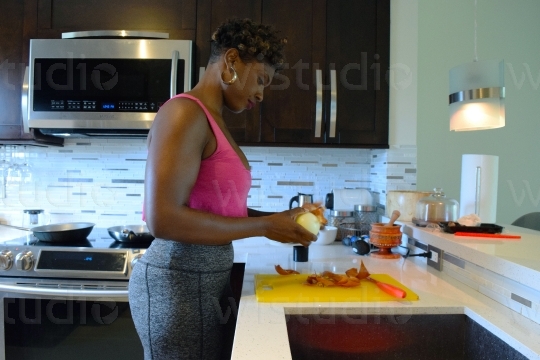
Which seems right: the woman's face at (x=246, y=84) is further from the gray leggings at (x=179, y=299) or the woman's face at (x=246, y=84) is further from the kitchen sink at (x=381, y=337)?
the kitchen sink at (x=381, y=337)

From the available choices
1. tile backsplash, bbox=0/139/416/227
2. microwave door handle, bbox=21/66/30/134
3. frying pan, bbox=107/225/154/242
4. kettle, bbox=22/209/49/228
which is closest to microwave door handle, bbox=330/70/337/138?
tile backsplash, bbox=0/139/416/227

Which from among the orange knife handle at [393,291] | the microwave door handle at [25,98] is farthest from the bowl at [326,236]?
the microwave door handle at [25,98]

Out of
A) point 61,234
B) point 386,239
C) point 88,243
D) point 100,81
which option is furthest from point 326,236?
point 100,81

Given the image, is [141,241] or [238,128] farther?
[238,128]

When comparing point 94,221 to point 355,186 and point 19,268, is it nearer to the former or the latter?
point 19,268

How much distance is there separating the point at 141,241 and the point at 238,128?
68 centimetres

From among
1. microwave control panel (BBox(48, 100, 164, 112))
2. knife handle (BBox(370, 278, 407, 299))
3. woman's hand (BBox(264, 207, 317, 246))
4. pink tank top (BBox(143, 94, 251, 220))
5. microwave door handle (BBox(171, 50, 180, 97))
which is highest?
microwave door handle (BBox(171, 50, 180, 97))

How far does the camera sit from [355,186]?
229 cm

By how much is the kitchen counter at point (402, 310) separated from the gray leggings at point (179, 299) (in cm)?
10

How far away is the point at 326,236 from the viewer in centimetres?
189

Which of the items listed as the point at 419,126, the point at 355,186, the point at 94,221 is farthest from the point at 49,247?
the point at 419,126

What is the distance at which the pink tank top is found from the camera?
3.21ft

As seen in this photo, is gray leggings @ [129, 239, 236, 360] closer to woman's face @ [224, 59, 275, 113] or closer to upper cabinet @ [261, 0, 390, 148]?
woman's face @ [224, 59, 275, 113]

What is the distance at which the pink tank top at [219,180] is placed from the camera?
0.98 metres
